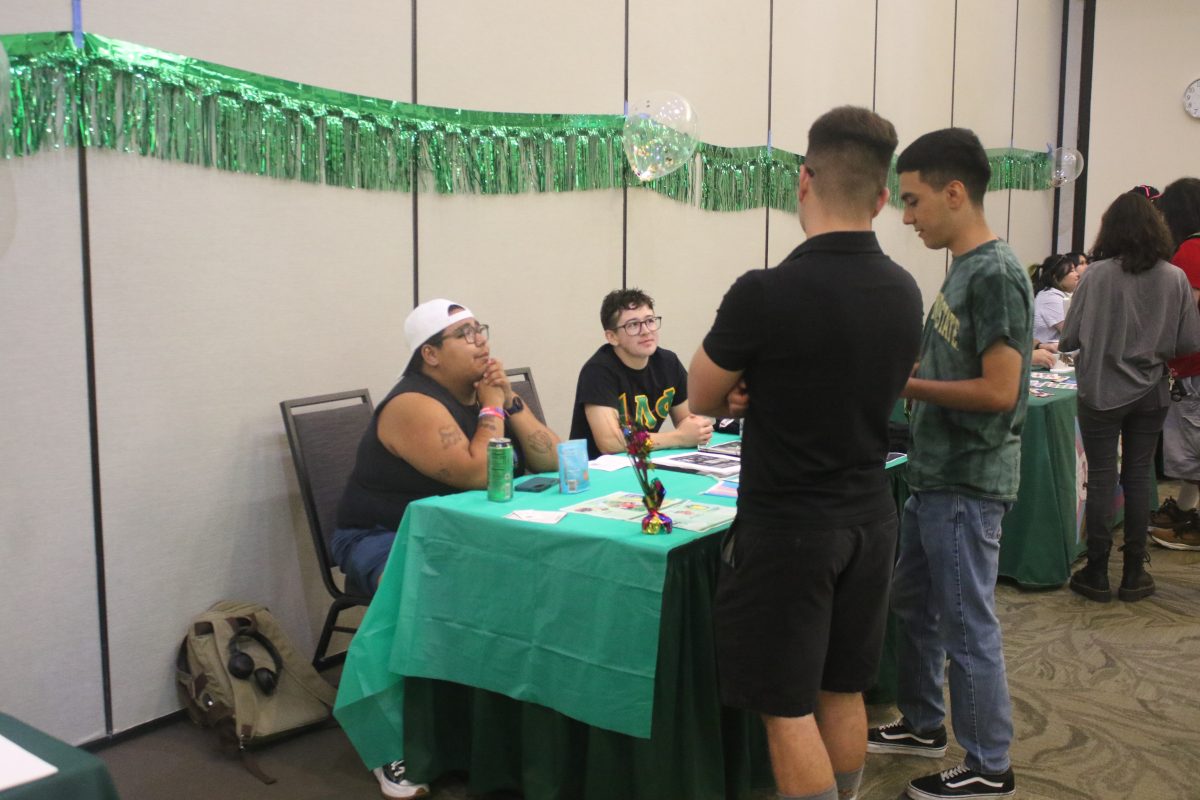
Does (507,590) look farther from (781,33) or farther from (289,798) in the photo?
(781,33)

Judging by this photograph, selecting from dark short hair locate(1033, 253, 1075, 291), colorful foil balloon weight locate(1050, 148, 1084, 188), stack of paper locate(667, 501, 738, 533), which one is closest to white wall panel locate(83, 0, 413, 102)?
stack of paper locate(667, 501, 738, 533)

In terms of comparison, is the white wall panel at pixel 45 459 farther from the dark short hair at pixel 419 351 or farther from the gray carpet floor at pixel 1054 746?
the dark short hair at pixel 419 351

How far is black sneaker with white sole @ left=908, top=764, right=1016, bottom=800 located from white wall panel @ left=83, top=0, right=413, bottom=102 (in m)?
2.50

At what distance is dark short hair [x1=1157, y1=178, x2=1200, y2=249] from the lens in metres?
3.74

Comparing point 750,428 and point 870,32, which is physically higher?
point 870,32

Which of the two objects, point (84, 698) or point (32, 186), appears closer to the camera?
point (32, 186)

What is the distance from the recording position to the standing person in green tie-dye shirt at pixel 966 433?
2.00 m

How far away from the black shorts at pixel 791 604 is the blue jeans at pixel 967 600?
1.49 ft

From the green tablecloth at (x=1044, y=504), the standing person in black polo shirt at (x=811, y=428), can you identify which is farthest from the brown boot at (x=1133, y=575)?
the standing person in black polo shirt at (x=811, y=428)

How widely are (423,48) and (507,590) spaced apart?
2024 mm

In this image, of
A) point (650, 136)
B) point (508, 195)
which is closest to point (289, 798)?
point (508, 195)

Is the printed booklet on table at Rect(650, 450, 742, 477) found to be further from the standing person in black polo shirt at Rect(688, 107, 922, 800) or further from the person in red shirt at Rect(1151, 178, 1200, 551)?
the person in red shirt at Rect(1151, 178, 1200, 551)

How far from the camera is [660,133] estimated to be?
143 inches

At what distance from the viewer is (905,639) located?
238 cm
